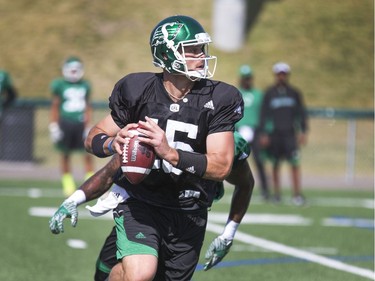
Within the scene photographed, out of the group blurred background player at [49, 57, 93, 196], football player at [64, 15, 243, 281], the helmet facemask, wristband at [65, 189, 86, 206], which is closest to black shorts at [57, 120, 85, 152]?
blurred background player at [49, 57, 93, 196]

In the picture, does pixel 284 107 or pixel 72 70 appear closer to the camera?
pixel 284 107

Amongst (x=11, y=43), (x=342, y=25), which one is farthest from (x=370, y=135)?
(x=11, y=43)

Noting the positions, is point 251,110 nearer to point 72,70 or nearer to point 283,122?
point 283,122

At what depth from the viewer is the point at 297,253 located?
810cm

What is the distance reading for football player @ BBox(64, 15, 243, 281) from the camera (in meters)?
4.60

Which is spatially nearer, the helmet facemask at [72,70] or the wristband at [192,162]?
the wristband at [192,162]

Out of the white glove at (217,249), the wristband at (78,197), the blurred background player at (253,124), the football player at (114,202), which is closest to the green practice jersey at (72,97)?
the blurred background player at (253,124)

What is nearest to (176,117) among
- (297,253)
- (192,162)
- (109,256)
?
(192,162)

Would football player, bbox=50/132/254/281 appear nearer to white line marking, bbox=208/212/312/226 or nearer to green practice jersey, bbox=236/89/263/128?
white line marking, bbox=208/212/312/226

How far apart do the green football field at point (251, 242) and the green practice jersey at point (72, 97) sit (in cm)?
121

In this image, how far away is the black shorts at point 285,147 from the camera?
1216cm

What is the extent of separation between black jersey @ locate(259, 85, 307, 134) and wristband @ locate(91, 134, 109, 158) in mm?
7447

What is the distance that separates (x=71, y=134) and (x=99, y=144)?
25.2 ft

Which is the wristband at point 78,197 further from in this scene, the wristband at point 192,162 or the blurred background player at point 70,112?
the blurred background player at point 70,112
